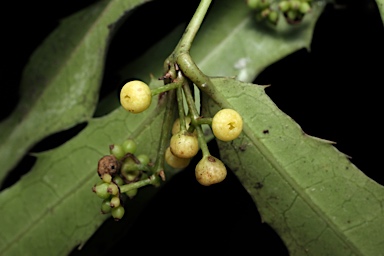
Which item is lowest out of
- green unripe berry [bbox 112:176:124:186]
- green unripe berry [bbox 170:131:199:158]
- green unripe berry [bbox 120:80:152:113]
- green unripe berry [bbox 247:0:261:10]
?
green unripe berry [bbox 112:176:124:186]

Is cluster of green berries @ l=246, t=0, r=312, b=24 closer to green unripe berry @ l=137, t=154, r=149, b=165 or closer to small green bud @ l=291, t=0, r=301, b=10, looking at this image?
small green bud @ l=291, t=0, r=301, b=10

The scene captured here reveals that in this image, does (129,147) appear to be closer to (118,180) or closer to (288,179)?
(118,180)

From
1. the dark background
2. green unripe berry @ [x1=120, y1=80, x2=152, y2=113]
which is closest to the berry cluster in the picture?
green unripe berry @ [x1=120, y1=80, x2=152, y2=113]

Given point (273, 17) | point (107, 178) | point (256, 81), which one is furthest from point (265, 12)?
point (107, 178)

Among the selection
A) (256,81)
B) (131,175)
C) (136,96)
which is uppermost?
(136,96)

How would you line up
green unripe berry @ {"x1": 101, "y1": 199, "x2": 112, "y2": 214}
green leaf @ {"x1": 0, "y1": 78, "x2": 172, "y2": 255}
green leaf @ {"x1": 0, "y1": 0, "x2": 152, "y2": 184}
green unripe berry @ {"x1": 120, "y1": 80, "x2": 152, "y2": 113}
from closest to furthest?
green unripe berry @ {"x1": 120, "y1": 80, "x2": 152, "y2": 113} → green unripe berry @ {"x1": 101, "y1": 199, "x2": 112, "y2": 214} → green leaf @ {"x1": 0, "y1": 78, "x2": 172, "y2": 255} → green leaf @ {"x1": 0, "y1": 0, "x2": 152, "y2": 184}

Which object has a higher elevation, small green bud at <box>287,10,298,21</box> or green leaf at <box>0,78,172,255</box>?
small green bud at <box>287,10,298,21</box>

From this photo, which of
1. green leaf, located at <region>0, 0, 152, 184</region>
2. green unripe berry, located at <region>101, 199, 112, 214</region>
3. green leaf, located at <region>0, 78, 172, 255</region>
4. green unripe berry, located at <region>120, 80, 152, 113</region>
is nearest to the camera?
green unripe berry, located at <region>120, 80, 152, 113</region>
